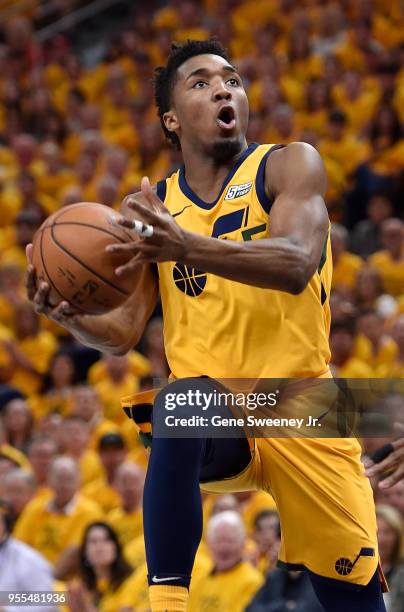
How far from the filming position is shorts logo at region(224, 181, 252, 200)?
12.7 ft

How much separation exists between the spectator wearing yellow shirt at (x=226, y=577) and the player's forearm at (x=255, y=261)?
2.87m

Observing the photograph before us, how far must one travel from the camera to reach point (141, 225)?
316 cm

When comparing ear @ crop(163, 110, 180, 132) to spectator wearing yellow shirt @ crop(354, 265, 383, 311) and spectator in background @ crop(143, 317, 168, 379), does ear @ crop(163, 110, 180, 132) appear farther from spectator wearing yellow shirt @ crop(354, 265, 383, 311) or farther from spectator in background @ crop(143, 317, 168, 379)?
spectator wearing yellow shirt @ crop(354, 265, 383, 311)

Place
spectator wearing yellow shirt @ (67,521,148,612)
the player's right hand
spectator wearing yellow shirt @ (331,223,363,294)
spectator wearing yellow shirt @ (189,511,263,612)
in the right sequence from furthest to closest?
1. spectator wearing yellow shirt @ (331,223,363,294)
2. spectator wearing yellow shirt @ (67,521,148,612)
3. spectator wearing yellow shirt @ (189,511,263,612)
4. the player's right hand

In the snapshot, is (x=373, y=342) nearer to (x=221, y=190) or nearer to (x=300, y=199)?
(x=221, y=190)

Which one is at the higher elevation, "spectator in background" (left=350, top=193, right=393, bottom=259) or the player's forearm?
"spectator in background" (left=350, top=193, right=393, bottom=259)

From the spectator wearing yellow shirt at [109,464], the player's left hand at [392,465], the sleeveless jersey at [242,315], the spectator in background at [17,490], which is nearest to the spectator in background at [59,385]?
the spectator wearing yellow shirt at [109,464]

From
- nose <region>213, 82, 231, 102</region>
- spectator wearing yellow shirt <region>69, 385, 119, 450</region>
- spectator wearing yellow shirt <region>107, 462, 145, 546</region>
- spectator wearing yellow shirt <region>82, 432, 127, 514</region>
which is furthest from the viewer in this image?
spectator wearing yellow shirt <region>69, 385, 119, 450</region>

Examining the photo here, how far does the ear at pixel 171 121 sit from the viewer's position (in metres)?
4.21

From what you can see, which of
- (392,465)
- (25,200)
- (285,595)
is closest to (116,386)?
(25,200)

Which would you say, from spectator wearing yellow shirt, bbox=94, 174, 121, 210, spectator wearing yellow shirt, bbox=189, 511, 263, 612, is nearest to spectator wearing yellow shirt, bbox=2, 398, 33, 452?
spectator wearing yellow shirt, bbox=94, 174, 121, 210

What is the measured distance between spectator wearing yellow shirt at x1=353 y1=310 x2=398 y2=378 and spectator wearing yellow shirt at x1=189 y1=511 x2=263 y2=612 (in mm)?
2308

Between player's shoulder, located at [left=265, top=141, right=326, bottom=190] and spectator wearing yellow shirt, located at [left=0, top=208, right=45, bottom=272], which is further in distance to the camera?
spectator wearing yellow shirt, located at [left=0, top=208, right=45, bottom=272]

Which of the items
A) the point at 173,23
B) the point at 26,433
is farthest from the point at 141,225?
the point at 173,23
